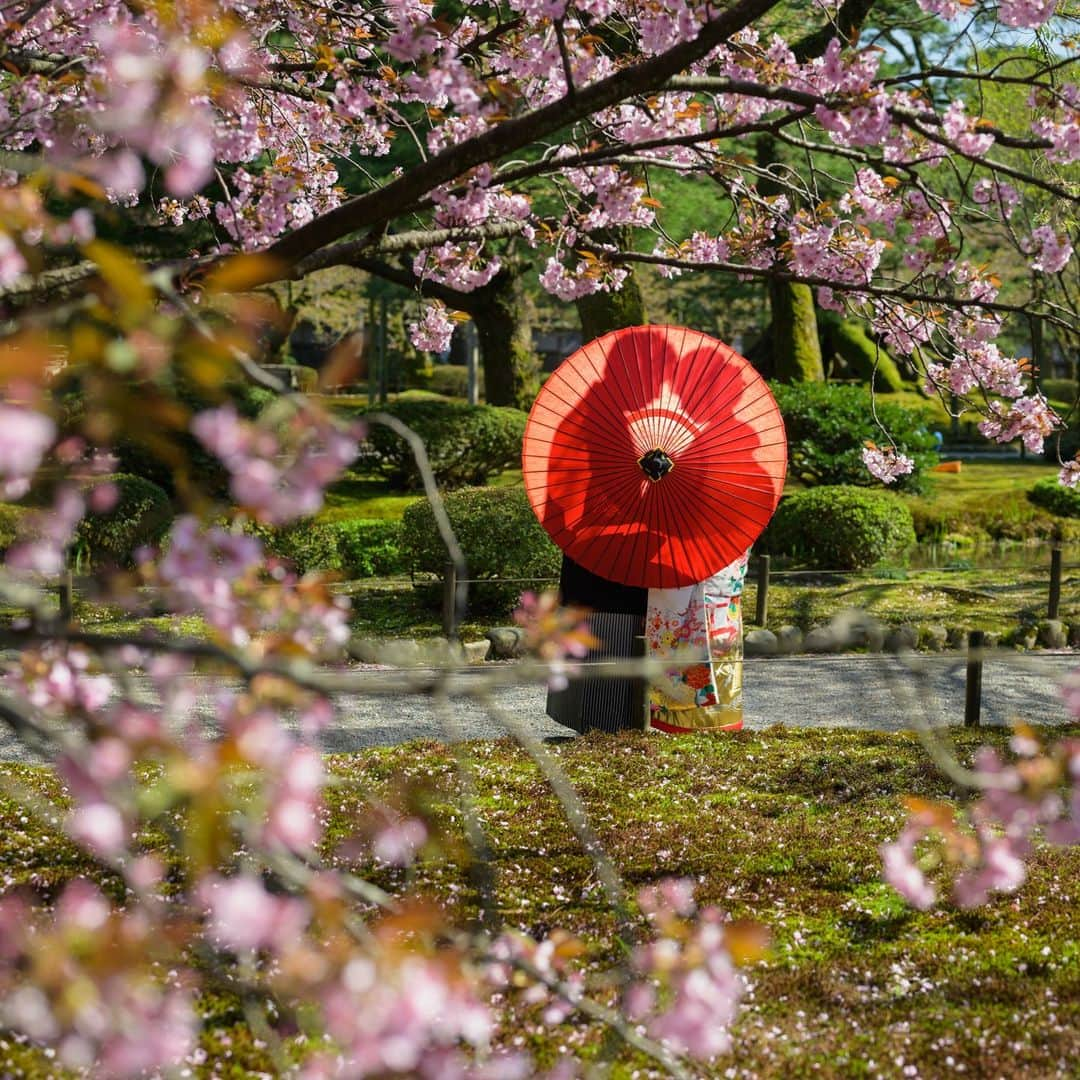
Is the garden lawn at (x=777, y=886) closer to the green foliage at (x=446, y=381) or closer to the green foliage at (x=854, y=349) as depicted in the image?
the green foliage at (x=854, y=349)

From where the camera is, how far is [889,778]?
6203 mm

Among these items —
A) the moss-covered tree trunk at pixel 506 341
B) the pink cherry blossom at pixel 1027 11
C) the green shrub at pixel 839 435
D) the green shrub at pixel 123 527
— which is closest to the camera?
the pink cherry blossom at pixel 1027 11

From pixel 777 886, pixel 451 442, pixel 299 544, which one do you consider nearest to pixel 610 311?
pixel 451 442

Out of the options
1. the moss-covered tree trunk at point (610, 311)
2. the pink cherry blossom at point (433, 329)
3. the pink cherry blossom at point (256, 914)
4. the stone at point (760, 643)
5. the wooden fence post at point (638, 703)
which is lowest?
the stone at point (760, 643)

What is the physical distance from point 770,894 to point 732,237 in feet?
9.29

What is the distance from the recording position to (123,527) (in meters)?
11.0

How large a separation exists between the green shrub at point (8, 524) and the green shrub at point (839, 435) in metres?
8.01

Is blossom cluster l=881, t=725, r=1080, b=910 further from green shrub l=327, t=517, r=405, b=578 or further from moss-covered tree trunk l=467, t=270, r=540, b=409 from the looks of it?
moss-covered tree trunk l=467, t=270, r=540, b=409

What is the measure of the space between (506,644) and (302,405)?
7617mm

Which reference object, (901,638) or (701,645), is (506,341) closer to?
(901,638)

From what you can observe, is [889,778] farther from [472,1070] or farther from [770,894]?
[472,1070]

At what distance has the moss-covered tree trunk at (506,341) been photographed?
15.5m

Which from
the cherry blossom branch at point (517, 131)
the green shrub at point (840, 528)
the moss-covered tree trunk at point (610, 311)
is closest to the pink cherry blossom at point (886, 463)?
the cherry blossom branch at point (517, 131)

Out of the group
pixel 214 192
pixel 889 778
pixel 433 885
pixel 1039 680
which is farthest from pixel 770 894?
pixel 214 192
